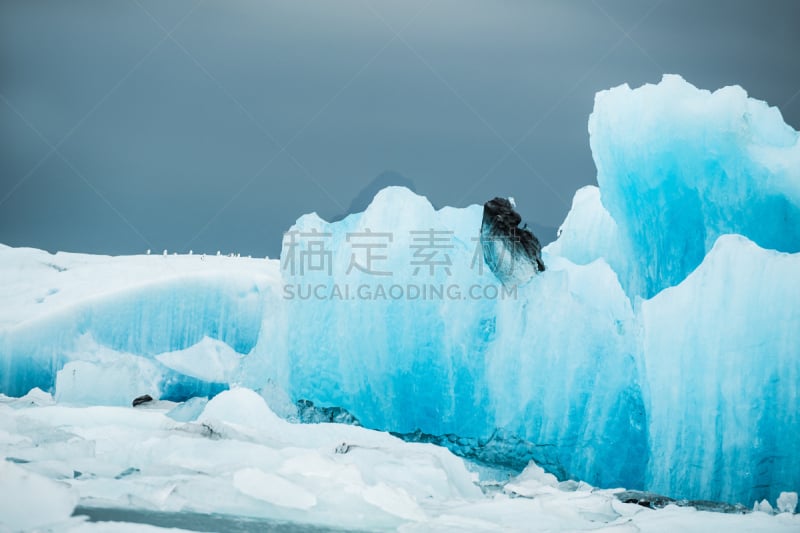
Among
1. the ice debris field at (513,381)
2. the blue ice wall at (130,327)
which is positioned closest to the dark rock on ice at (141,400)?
the ice debris field at (513,381)

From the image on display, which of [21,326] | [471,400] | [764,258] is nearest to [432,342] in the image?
[471,400]

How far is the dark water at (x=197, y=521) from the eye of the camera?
546 cm

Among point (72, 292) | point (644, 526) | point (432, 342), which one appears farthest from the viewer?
point (72, 292)

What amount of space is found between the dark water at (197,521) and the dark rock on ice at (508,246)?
14.6ft

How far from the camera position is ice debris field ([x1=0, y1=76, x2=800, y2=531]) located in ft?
21.0

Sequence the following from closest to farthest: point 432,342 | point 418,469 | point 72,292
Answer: point 418,469 < point 432,342 < point 72,292

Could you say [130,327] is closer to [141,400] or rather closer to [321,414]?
[141,400]

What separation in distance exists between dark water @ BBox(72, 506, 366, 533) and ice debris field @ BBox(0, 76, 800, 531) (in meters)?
0.04

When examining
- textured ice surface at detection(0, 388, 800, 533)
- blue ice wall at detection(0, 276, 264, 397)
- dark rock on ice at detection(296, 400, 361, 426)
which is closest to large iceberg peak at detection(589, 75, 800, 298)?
textured ice surface at detection(0, 388, 800, 533)

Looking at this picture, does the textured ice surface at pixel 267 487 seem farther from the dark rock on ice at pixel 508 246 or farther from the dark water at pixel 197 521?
the dark rock on ice at pixel 508 246

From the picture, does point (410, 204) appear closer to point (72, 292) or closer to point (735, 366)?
point (735, 366)

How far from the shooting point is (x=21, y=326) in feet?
49.2

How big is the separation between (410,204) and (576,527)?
196 inches

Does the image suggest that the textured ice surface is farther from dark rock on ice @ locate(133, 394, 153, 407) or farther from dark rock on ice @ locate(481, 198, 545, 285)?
dark rock on ice @ locate(133, 394, 153, 407)
